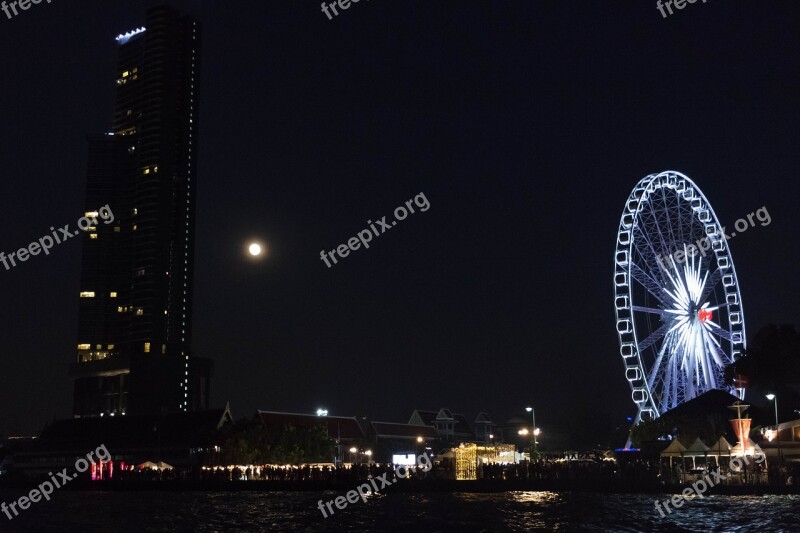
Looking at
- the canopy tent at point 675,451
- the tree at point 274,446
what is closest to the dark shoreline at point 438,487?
the canopy tent at point 675,451

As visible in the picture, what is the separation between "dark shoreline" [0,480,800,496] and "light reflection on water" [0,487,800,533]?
2.48 feet

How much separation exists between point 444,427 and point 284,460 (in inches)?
2215

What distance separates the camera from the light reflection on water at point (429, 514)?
40.0 metres

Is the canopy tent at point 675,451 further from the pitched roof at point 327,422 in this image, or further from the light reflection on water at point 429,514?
the pitched roof at point 327,422

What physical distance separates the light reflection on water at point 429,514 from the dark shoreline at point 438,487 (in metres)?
0.76

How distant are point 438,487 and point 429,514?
59.9 ft

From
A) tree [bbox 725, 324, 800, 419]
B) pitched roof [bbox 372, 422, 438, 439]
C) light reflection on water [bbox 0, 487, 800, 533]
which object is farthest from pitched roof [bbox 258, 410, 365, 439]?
tree [bbox 725, 324, 800, 419]

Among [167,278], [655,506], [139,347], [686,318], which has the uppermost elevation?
[167,278]

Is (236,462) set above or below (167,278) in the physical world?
below

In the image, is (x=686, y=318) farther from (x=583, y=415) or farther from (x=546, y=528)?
(x=583, y=415)

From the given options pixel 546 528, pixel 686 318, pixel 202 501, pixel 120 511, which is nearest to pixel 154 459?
pixel 202 501

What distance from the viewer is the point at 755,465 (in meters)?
55.0

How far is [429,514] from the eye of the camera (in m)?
46.3

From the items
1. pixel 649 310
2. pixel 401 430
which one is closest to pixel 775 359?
pixel 649 310
